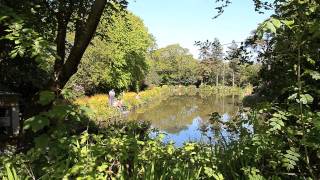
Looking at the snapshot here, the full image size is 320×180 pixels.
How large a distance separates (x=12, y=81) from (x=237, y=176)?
44.2ft

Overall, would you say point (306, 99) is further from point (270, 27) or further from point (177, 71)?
point (177, 71)

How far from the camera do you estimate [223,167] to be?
367 centimetres

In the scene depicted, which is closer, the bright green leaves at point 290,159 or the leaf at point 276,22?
the leaf at point 276,22

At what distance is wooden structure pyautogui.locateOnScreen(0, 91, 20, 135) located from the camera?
14633 mm

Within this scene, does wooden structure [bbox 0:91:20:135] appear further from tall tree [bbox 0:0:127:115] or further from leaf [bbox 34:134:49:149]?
leaf [bbox 34:134:49:149]

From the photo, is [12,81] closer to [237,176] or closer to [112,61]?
[237,176]

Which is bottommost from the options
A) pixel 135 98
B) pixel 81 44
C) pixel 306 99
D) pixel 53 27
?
pixel 135 98

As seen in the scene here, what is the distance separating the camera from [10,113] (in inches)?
594

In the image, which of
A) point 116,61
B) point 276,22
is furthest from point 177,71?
point 276,22

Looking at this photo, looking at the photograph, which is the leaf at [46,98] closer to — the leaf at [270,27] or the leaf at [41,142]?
the leaf at [41,142]

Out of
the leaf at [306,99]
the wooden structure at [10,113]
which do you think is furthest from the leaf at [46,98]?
the wooden structure at [10,113]

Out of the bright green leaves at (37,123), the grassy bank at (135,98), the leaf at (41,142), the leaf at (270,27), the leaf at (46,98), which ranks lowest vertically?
the grassy bank at (135,98)

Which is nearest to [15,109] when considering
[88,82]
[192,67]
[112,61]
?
[88,82]

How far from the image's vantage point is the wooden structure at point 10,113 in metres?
14.6
